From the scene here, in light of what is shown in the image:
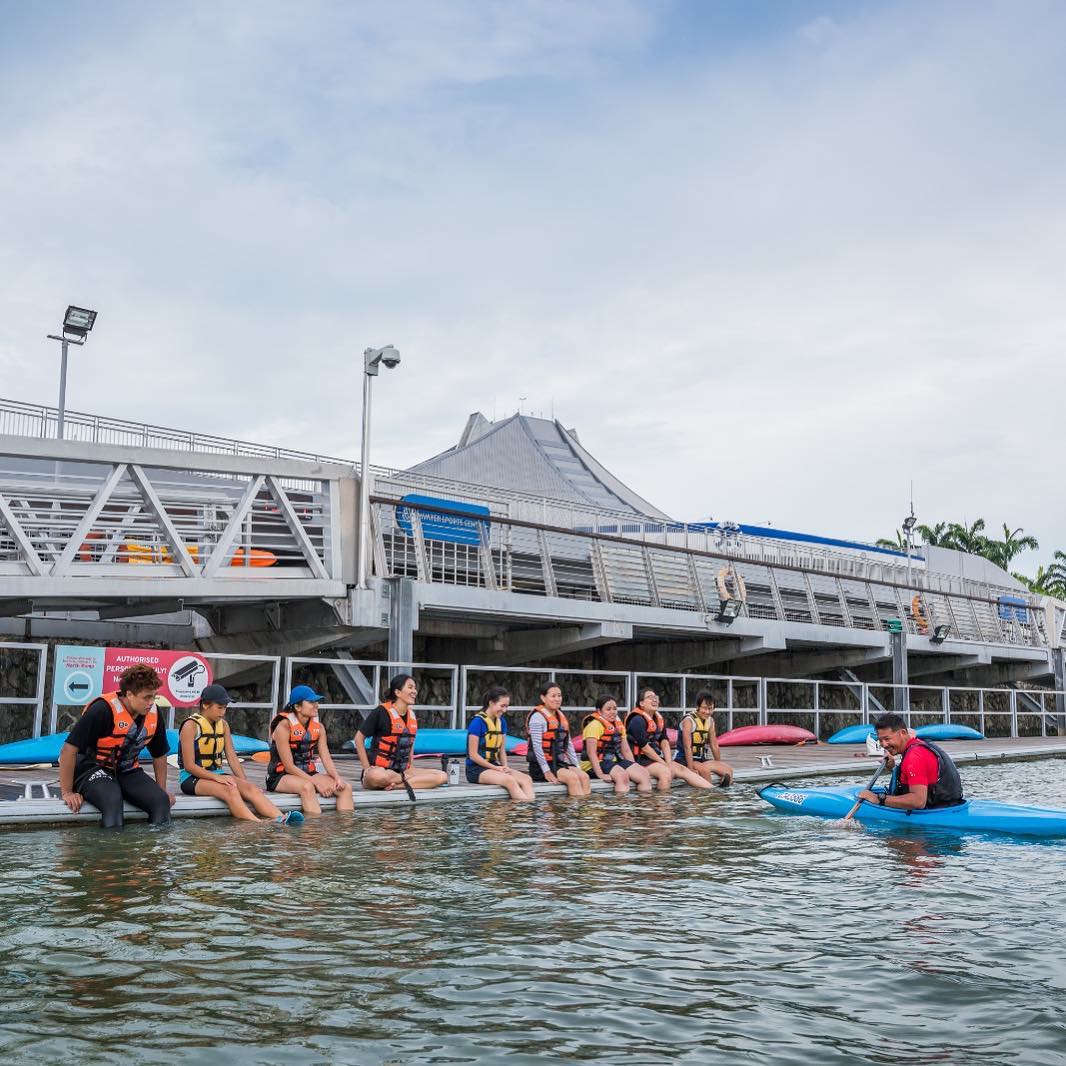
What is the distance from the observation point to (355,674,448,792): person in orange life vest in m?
13.6

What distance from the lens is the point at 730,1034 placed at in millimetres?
4879

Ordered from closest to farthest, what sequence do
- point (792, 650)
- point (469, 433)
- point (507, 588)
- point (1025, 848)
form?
point (1025, 848)
point (507, 588)
point (792, 650)
point (469, 433)

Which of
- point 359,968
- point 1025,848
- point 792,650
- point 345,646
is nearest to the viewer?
point 359,968

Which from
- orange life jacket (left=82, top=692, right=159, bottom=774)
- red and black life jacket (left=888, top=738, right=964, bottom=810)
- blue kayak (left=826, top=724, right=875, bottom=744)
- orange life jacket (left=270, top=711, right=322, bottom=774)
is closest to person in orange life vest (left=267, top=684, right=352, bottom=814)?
orange life jacket (left=270, top=711, right=322, bottom=774)

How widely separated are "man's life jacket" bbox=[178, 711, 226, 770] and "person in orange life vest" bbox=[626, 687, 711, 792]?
643 cm

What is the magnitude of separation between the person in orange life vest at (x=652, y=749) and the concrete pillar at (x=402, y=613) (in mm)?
5298

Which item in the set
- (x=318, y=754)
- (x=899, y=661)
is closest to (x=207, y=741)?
(x=318, y=754)

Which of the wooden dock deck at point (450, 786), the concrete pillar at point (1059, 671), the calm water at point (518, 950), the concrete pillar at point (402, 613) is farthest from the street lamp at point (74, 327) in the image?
the concrete pillar at point (1059, 671)

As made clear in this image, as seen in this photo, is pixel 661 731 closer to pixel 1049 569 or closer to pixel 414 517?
pixel 414 517

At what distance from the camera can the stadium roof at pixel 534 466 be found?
45.9m

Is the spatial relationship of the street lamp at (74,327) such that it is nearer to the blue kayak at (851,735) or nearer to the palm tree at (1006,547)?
the blue kayak at (851,735)

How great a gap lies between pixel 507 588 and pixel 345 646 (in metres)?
3.88

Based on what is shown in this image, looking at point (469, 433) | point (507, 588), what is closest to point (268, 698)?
point (507, 588)

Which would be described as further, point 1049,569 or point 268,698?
point 1049,569
